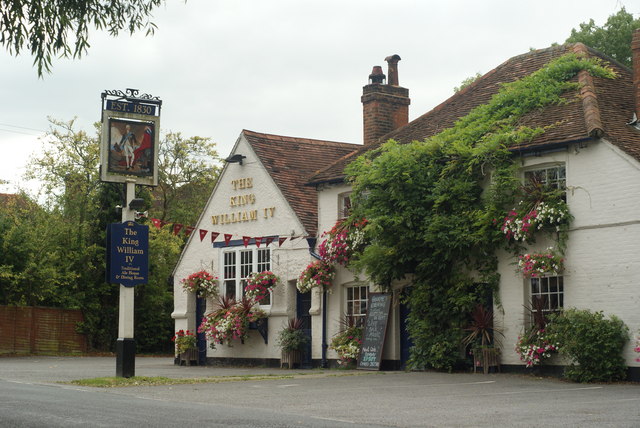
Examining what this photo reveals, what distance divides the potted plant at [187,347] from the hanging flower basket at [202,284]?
1424mm

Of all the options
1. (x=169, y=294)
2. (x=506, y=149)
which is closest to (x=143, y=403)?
(x=506, y=149)

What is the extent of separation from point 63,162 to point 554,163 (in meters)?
32.4

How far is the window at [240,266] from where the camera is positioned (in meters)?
28.2

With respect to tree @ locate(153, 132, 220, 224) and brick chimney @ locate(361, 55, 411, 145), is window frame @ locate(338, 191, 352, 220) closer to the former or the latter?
brick chimney @ locate(361, 55, 411, 145)

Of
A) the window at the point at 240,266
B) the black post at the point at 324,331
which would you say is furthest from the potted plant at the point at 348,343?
the window at the point at 240,266

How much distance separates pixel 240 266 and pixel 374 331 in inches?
239

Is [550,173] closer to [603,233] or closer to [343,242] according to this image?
[603,233]

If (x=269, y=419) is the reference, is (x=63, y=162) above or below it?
above

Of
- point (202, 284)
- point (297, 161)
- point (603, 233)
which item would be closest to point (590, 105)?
point (603, 233)

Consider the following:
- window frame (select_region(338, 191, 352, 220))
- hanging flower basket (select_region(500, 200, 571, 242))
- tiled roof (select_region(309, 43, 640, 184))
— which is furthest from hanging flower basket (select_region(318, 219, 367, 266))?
hanging flower basket (select_region(500, 200, 571, 242))

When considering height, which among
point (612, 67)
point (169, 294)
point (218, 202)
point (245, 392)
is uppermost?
point (612, 67)

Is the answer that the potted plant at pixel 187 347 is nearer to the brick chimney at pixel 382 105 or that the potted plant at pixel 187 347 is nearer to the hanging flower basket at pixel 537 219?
the brick chimney at pixel 382 105

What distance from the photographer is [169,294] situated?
1590 inches

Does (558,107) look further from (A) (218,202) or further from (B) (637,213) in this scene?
(A) (218,202)
